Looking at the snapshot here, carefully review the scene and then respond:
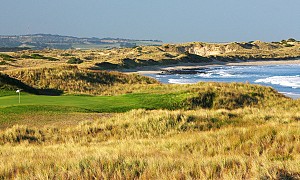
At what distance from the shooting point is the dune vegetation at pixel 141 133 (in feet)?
20.8

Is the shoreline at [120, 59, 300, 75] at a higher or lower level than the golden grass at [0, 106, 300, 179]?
lower

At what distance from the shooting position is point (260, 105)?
24.8 m

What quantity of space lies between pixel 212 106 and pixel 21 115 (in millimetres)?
12226

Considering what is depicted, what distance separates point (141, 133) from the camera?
44.4ft

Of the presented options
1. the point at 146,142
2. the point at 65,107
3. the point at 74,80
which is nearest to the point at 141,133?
the point at 146,142

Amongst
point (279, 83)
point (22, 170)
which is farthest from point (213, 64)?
point (22, 170)

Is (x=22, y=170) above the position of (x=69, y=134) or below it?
above

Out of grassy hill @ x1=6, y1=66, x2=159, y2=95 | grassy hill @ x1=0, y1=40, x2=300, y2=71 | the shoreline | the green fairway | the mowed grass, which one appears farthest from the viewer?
the shoreline

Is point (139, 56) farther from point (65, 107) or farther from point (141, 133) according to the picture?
point (141, 133)

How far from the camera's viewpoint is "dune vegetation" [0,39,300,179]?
20.8ft

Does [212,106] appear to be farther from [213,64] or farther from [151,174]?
[213,64]

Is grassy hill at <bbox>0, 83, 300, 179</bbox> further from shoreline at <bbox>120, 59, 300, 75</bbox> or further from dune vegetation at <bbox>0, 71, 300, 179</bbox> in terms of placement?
shoreline at <bbox>120, 59, 300, 75</bbox>

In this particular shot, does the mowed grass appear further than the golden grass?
Yes

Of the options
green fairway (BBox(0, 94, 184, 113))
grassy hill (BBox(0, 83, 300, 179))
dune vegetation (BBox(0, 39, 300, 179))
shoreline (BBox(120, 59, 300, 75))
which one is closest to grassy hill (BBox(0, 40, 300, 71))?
shoreline (BBox(120, 59, 300, 75))
